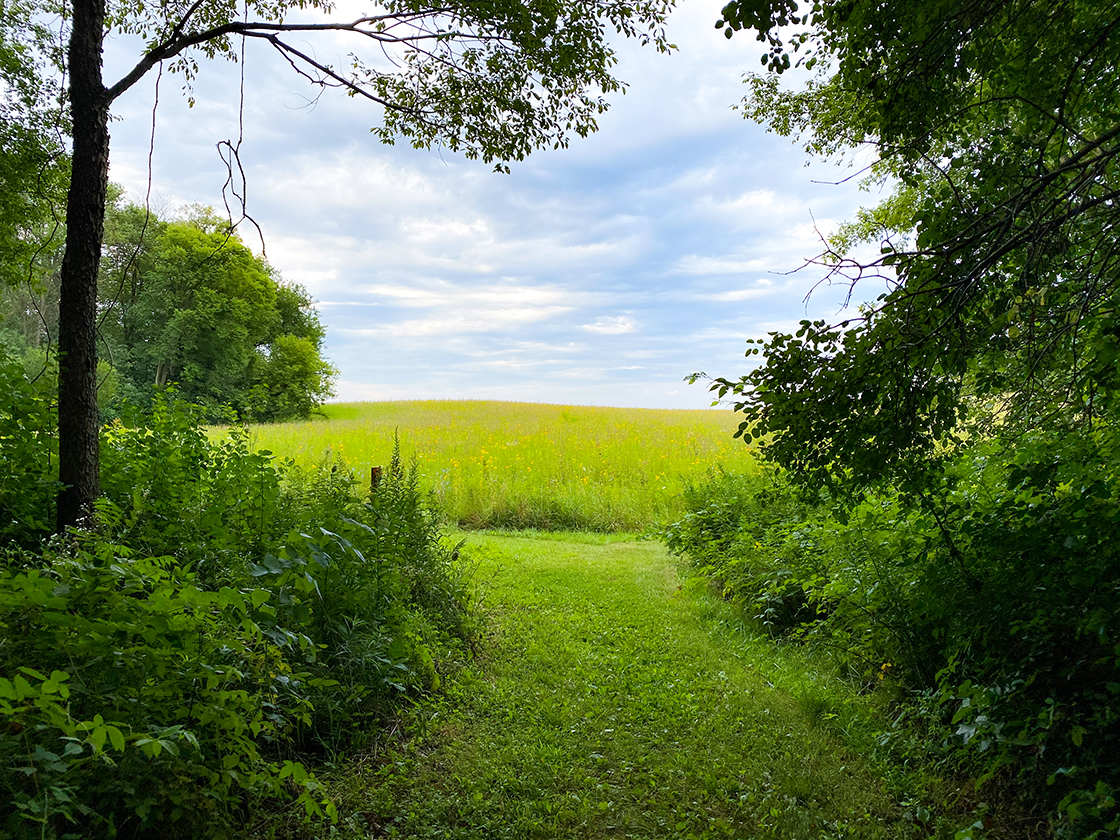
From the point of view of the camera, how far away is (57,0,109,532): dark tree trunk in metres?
4.22

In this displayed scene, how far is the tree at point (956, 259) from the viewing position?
2.98 metres

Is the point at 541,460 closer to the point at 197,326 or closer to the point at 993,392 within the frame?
the point at 993,392

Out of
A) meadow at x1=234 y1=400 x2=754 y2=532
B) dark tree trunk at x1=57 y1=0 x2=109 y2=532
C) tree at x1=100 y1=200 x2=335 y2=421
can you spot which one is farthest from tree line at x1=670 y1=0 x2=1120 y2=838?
tree at x1=100 y1=200 x2=335 y2=421

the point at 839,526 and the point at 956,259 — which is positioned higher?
the point at 956,259

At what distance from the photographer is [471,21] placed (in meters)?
5.67

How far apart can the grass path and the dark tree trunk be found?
10.1 ft

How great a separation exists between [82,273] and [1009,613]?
6531 mm

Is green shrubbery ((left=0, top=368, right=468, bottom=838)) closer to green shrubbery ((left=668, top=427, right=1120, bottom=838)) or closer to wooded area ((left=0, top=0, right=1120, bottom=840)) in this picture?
wooded area ((left=0, top=0, right=1120, bottom=840))

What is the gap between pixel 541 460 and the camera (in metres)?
15.4

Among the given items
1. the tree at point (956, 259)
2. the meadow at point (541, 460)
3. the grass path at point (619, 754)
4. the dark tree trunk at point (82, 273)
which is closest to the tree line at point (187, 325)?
the meadow at point (541, 460)

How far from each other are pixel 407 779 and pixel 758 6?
4.66 metres

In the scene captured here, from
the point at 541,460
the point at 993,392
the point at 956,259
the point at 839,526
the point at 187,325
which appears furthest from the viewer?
the point at 187,325

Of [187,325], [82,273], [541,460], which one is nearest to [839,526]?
[82,273]

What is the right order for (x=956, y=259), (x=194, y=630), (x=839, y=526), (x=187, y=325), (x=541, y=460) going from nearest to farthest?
(x=194, y=630) → (x=956, y=259) → (x=839, y=526) → (x=541, y=460) → (x=187, y=325)
